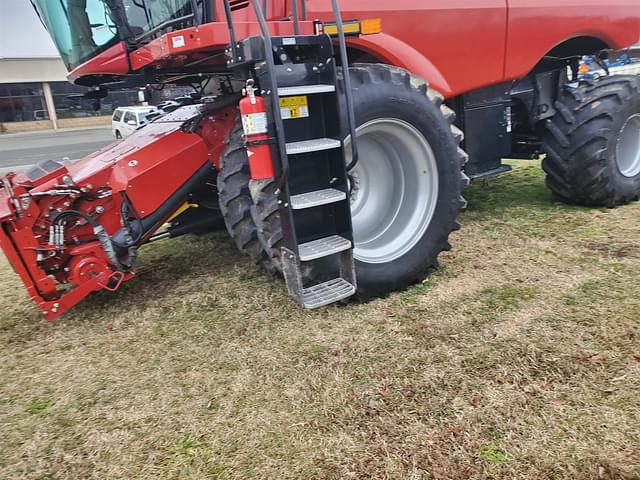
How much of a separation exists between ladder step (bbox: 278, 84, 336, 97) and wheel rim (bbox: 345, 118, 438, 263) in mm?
411

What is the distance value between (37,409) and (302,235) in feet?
5.28

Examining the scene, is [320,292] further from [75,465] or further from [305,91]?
[75,465]

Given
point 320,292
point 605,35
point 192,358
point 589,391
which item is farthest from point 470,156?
point 192,358

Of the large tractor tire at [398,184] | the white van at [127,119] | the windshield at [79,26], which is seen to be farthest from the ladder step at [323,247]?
the white van at [127,119]

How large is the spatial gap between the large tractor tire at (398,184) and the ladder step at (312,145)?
0.28m

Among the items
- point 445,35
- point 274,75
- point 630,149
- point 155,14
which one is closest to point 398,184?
point 445,35

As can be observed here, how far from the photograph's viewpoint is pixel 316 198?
287cm

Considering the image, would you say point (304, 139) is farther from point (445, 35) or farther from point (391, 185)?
point (445, 35)

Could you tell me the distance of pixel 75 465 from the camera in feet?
6.99

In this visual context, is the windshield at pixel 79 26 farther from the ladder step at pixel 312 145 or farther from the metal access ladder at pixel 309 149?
the ladder step at pixel 312 145

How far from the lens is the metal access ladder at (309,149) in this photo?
2.71 m

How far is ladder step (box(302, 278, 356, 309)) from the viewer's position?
2820mm

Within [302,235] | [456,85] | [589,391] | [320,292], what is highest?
[456,85]

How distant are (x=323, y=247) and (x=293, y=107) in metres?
0.79
